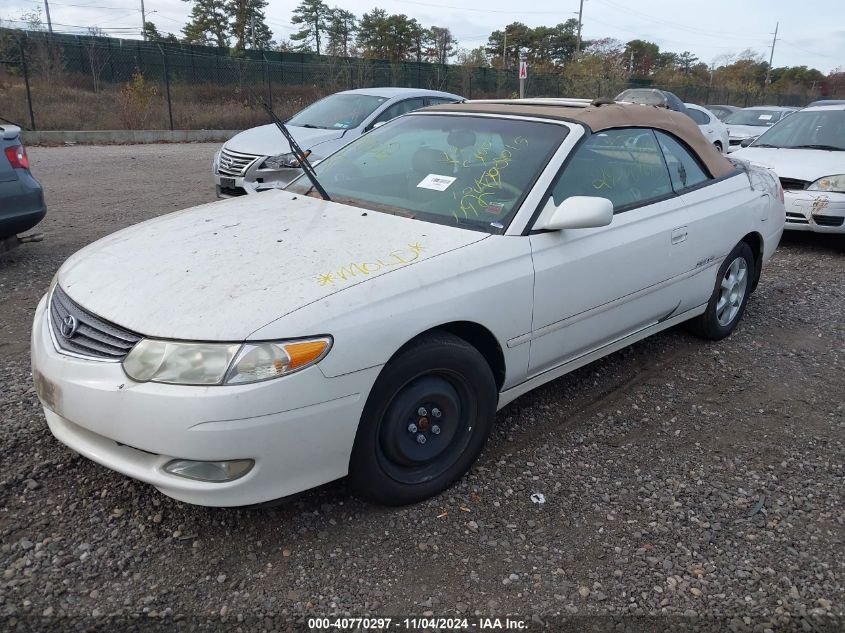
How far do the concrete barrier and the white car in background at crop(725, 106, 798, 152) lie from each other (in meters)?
14.1

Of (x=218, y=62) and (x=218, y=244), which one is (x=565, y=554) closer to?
(x=218, y=244)

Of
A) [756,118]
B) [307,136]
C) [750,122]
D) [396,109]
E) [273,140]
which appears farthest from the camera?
[756,118]

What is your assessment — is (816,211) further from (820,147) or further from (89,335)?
(89,335)

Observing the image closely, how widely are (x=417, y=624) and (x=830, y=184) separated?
22.6 feet

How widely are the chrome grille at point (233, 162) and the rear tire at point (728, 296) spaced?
5583 millimetres

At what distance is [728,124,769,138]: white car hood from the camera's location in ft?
53.2

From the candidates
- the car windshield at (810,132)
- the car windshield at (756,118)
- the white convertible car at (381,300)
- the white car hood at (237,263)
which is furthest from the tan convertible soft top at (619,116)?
the car windshield at (756,118)

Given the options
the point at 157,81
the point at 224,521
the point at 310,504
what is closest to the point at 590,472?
the point at 310,504

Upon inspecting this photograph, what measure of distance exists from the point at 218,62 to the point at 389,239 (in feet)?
72.0

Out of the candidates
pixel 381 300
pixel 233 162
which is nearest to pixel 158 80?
pixel 233 162

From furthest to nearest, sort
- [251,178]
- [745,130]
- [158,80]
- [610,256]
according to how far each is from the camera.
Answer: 1. [158,80]
2. [745,130]
3. [251,178]
4. [610,256]

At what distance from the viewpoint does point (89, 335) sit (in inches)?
98.2

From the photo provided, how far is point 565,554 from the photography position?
2.57m

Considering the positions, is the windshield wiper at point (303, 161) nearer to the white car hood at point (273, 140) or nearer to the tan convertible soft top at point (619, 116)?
the tan convertible soft top at point (619, 116)
